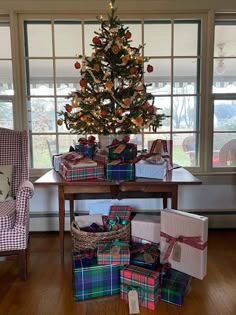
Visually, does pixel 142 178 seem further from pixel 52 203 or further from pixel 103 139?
pixel 52 203

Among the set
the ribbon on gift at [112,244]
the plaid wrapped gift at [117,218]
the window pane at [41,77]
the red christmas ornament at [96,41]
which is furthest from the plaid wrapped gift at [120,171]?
the window pane at [41,77]

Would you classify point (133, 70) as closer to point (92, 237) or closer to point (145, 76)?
point (145, 76)

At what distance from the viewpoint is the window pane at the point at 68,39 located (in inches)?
120

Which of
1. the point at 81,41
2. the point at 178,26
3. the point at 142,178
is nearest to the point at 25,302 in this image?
the point at 142,178

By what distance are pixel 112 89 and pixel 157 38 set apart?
0.97 meters

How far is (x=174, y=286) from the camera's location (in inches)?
77.3

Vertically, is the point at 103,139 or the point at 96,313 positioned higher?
the point at 103,139

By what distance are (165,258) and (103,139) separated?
1.06 meters

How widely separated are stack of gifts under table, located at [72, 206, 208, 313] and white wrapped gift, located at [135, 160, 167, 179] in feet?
0.90

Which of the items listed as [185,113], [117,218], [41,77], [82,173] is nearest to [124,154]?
[82,173]

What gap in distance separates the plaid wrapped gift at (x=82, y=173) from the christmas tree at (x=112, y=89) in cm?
45

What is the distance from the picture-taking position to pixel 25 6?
9.60 feet

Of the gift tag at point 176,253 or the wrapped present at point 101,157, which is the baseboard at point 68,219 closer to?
the wrapped present at point 101,157

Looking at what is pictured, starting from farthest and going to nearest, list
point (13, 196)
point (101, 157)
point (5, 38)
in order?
point (5, 38)
point (13, 196)
point (101, 157)
